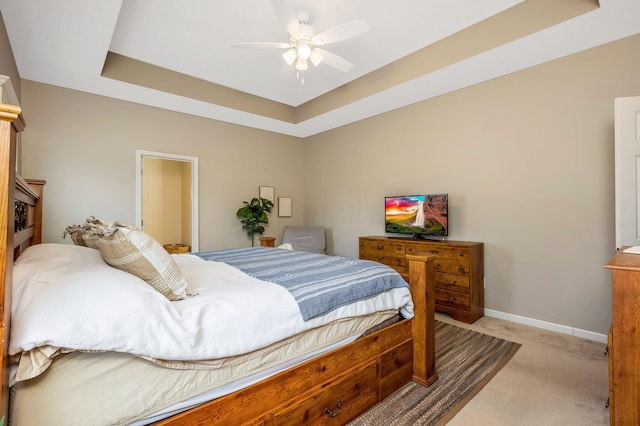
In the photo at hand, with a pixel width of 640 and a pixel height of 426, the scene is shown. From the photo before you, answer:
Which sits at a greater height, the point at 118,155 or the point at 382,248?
the point at 118,155

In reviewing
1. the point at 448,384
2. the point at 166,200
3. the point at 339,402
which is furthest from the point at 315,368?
the point at 166,200

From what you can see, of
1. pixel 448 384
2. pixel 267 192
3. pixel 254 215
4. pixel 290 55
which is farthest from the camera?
pixel 267 192

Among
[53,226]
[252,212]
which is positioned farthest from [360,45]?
[53,226]

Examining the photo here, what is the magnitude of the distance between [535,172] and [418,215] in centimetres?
130

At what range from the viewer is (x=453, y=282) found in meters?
3.28

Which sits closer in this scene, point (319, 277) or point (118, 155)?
point (319, 277)

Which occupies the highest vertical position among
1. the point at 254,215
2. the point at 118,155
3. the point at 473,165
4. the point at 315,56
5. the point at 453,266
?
the point at 315,56

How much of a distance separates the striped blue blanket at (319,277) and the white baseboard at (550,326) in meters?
2.07

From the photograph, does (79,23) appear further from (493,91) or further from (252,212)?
(493,91)

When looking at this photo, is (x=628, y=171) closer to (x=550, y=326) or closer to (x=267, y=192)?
(x=550, y=326)

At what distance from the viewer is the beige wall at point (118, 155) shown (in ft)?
11.2

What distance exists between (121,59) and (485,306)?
501 cm

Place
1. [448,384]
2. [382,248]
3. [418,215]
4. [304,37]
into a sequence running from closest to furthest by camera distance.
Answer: [448,384] < [304,37] < [418,215] < [382,248]

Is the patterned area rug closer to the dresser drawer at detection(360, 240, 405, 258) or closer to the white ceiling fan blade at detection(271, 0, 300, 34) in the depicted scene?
the dresser drawer at detection(360, 240, 405, 258)
